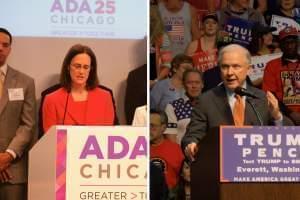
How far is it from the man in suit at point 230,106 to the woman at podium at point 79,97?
450mm

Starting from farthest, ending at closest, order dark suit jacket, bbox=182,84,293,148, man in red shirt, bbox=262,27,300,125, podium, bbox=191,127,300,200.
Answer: man in red shirt, bbox=262,27,300,125, dark suit jacket, bbox=182,84,293,148, podium, bbox=191,127,300,200

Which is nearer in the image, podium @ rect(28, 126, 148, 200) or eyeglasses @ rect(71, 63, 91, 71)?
podium @ rect(28, 126, 148, 200)

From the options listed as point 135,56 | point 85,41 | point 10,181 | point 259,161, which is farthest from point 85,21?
point 259,161

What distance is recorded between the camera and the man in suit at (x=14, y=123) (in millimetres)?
2691

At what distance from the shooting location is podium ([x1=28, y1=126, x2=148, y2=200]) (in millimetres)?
2607

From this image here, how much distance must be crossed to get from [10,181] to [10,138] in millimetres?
210

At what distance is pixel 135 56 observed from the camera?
2764mm

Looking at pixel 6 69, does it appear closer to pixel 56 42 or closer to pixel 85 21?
pixel 56 42

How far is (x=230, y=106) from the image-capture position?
2.91m

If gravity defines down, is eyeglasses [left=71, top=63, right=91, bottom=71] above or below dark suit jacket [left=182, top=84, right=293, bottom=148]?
above

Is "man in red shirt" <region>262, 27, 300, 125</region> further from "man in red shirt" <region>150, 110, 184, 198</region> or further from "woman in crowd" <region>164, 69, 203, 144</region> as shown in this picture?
"man in red shirt" <region>150, 110, 184, 198</region>

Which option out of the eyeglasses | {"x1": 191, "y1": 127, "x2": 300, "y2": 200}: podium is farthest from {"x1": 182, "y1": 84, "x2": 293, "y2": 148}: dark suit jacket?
the eyeglasses

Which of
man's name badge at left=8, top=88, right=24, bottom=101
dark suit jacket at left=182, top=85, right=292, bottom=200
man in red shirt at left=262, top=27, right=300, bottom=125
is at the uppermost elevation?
man in red shirt at left=262, top=27, right=300, bottom=125

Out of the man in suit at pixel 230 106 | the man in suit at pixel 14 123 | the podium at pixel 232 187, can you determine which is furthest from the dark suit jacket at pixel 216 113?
the man in suit at pixel 14 123
